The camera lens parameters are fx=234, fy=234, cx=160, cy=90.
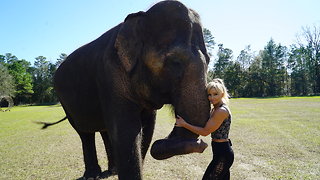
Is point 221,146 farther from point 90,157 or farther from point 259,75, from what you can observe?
point 259,75

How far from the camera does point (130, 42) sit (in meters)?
2.64

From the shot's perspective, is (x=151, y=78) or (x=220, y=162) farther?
(x=220, y=162)

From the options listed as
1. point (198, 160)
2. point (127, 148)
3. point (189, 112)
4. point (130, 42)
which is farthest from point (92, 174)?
point (189, 112)

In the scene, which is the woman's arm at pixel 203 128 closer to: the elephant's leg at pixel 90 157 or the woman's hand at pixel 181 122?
the woman's hand at pixel 181 122

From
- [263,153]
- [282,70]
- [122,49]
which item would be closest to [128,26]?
[122,49]

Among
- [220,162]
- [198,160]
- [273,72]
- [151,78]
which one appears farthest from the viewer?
[273,72]

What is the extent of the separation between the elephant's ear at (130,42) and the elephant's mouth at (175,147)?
98 cm

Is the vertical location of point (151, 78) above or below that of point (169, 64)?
below

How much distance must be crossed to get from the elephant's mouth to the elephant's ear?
98 cm

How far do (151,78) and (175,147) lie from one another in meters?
0.86

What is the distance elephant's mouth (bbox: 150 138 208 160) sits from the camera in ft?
6.51

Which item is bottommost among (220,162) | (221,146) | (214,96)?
(220,162)

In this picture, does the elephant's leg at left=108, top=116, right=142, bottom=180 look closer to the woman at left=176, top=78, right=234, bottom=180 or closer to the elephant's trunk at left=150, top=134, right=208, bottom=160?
the elephant's trunk at left=150, top=134, right=208, bottom=160

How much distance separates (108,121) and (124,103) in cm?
32
